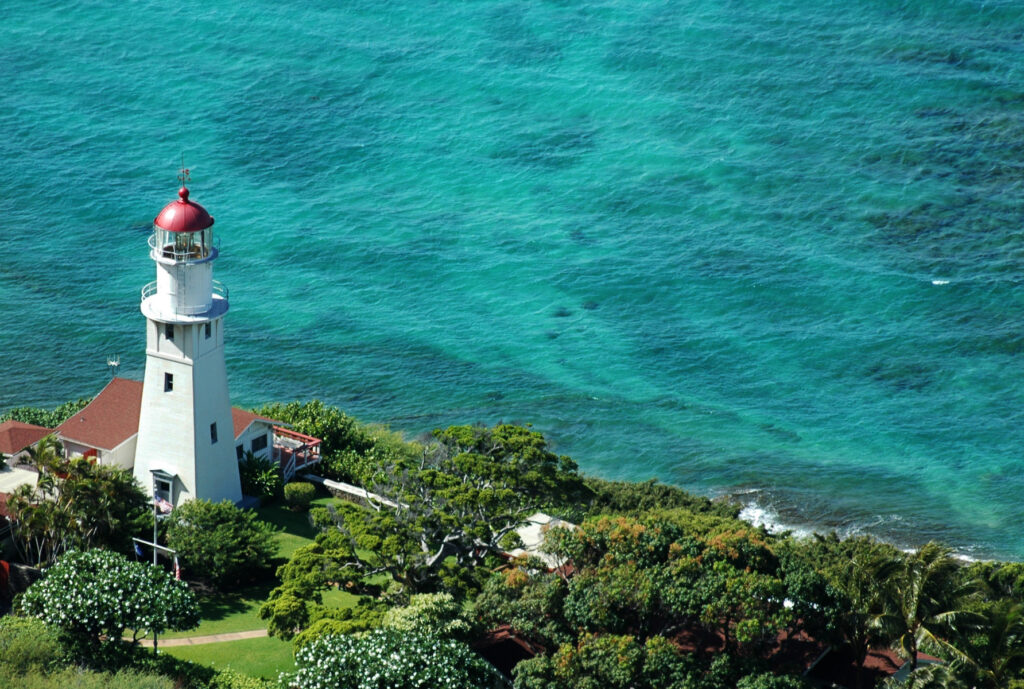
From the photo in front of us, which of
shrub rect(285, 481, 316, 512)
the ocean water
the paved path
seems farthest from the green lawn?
the ocean water

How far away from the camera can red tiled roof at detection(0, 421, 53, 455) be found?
6312 centimetres

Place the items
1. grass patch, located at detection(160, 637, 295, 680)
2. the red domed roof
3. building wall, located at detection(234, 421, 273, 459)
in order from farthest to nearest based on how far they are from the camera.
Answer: building wall, located at detection(234, 421, 273, 459) < the red domed roof < grass patch, located at detection(160, 637, 295, 680)

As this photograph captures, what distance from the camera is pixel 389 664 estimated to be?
44875mm

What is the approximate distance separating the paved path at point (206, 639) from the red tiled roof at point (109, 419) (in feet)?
38.3

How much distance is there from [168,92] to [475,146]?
28816 mm

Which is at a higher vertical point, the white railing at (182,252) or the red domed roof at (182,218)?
the red domed roof at (182,218)

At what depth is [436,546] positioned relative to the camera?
5381 cm

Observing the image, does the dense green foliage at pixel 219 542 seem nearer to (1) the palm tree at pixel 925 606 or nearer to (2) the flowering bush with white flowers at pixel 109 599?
(2) the flowering bush with white flowers at pixel 109 599

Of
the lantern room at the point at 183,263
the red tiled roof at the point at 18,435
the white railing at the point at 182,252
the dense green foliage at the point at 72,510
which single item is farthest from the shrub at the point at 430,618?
the red tiled roof at the point at 18,435

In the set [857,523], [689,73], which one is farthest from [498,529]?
[689,73]

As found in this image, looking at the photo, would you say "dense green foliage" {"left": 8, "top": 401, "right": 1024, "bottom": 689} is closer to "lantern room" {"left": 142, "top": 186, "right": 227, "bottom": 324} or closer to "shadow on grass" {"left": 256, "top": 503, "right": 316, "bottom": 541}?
"shadow on grass" {"left": 256, "top": 503, "right": 316, "bottom": 541}

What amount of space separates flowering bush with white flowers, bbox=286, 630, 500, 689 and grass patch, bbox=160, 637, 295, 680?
3695mm

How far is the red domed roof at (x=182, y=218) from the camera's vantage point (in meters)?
55.2

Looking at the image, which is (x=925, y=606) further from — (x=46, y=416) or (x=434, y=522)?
(x=46, y=416)
